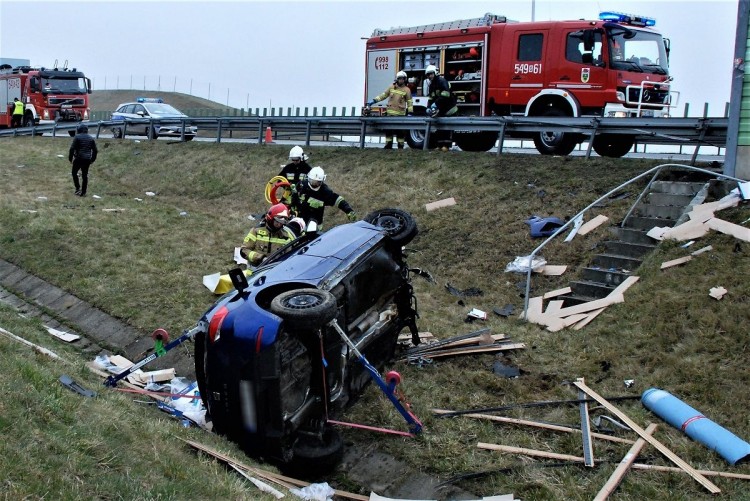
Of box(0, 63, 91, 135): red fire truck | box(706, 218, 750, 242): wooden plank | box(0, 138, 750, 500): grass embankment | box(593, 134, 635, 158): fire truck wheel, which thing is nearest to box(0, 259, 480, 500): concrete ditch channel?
box(0, 138, 750, 500): grass embankment

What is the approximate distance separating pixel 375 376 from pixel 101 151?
20375 millimetres

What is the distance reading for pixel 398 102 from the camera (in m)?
17.3

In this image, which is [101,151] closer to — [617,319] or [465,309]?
[465,309]

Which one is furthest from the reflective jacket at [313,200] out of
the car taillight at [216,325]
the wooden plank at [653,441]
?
the car taillight at [216,325]

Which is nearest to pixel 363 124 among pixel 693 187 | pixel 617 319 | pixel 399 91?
pixel 399 91

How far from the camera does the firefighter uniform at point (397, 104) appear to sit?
1698cm

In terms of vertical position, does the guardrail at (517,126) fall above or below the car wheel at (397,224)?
above

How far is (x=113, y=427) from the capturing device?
482 centimetres

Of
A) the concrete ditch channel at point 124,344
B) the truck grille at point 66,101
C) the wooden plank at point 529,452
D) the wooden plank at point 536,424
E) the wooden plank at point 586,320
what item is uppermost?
the truck grille at point 66,101

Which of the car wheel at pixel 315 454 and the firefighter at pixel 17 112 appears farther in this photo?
the firefighter at pixel 17 112

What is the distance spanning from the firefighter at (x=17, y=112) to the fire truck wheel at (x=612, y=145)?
27.0m

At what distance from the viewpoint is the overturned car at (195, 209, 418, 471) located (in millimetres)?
5172

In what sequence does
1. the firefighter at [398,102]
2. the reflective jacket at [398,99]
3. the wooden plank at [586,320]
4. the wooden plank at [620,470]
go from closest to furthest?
Result: the wooden plank at [620,470]
the wooden plank at [586,320]
the firefighter at [398,102]
the reflective jacket at [398,99]

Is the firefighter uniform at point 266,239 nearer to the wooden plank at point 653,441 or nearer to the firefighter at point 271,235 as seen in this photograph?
the firefighter at point 271,235
